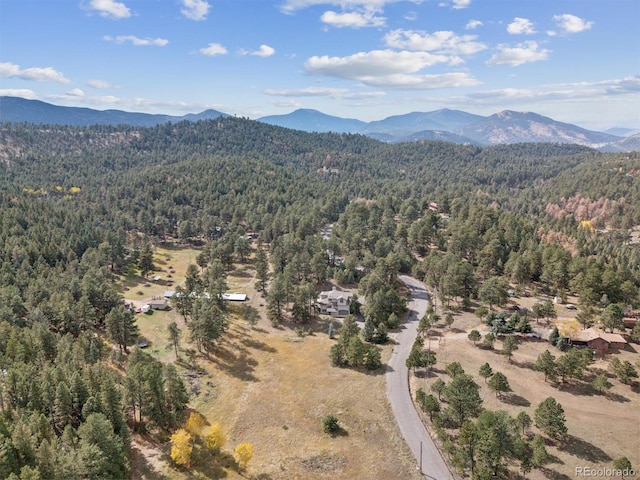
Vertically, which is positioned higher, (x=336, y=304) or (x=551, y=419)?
(x=551, y=419)

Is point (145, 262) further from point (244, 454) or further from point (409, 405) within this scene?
point (409, 405)

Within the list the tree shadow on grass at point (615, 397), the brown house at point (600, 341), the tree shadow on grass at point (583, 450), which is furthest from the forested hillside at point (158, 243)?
the tree shadow on grass at point (583, 450)

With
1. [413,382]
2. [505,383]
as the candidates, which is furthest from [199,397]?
[505,383]

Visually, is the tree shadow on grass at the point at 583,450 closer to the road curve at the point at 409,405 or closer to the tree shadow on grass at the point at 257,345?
the road curve at the point at 409,405

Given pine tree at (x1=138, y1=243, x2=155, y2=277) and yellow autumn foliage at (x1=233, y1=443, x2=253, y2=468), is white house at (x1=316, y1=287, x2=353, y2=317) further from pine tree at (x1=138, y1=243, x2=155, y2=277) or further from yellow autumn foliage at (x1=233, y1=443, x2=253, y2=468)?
pine tree at (x1=138, y1=243, x2=155, y2=277)

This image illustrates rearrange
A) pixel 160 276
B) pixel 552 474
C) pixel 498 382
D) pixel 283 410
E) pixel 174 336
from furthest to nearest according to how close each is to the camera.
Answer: pixel 160 276 < pixel 174 336 < pixel 283 410 < pixel 498 382 < pixel 552 474

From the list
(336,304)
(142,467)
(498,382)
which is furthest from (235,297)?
(498,382)

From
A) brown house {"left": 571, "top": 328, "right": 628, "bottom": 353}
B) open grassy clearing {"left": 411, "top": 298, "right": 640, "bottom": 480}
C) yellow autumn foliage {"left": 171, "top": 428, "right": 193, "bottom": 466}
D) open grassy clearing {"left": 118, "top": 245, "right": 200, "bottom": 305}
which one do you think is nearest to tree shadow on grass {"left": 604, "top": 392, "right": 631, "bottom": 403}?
open grassy clearing {"left": 411, "top": 298, "right": 640, "bottom": 480}
